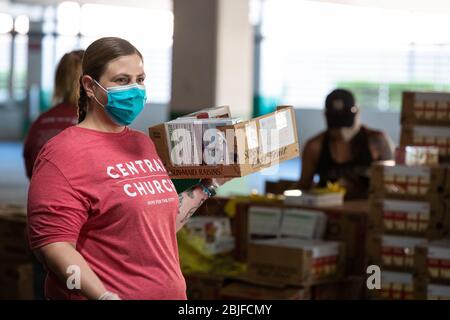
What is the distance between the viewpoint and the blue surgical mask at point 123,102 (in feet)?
7.97

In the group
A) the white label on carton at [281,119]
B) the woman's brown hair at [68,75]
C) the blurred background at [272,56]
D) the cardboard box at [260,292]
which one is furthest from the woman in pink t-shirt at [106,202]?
the blurred background at [272,56]

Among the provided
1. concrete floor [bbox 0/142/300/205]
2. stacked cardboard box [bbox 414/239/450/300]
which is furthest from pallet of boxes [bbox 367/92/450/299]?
concrete floor [bbox 0/142/300/205]

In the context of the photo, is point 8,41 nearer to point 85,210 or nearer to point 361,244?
point 361,244

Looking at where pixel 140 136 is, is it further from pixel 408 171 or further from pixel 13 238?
pixel 13 238

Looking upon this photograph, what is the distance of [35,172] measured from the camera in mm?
2361

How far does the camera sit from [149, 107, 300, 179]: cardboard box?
8.50 feet

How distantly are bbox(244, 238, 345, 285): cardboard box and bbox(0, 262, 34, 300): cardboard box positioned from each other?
1.33m

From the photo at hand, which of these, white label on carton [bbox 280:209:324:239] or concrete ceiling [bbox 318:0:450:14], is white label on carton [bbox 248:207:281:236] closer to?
white label on carton [bbox 280:209:324:239]

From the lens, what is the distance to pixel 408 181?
15.8 ft

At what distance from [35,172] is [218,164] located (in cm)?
54

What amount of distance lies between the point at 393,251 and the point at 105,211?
2.71 metres

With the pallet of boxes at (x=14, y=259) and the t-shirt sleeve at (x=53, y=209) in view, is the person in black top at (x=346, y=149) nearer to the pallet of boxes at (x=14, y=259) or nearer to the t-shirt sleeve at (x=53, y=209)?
the pallet of boxes at (x=14, y=259)
